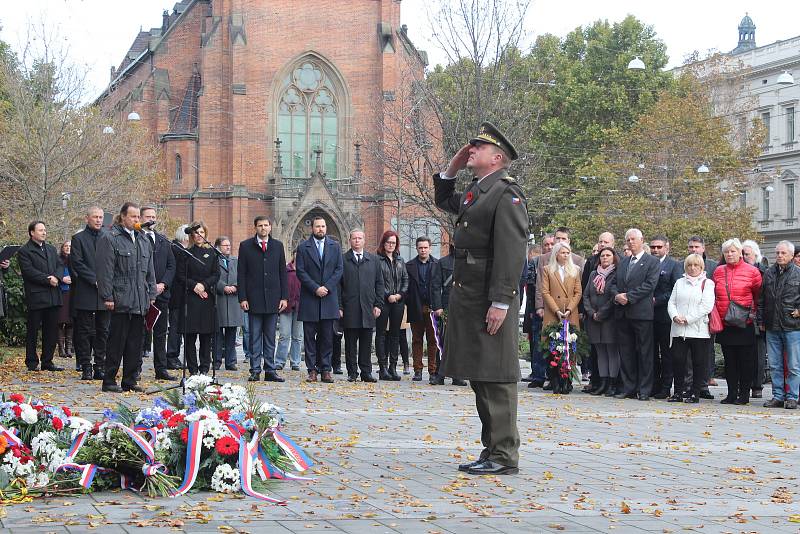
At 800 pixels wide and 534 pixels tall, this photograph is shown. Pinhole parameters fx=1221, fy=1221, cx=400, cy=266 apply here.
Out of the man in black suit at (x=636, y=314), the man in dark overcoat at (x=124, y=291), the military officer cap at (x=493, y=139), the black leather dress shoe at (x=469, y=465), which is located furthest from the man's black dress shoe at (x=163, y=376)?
the military officer cap at (x=493, y=139)

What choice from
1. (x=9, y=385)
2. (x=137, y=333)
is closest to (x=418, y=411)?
(x=137, y=333)

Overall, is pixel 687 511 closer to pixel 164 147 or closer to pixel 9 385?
pixel 9 385

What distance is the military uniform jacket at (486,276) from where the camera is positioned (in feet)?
27.2

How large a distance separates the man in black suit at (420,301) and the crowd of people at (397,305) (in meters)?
0.02

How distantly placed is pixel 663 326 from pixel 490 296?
326 inches

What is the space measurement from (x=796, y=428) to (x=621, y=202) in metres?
43.5

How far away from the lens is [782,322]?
14844mm

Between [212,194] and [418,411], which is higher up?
[212,194]

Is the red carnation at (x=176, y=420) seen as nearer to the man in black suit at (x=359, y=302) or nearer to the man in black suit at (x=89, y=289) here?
the man in black suit at (x=89, y=289)

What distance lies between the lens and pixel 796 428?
12258 mm

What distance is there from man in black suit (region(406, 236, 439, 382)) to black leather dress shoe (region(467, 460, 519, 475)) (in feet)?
29.2

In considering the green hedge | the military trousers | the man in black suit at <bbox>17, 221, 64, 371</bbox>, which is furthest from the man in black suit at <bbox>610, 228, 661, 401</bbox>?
the green hedge

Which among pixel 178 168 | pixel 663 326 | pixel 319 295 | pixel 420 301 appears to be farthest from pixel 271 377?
pixel 178 168

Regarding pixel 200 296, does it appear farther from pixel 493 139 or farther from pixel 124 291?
pixel 493 139
